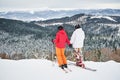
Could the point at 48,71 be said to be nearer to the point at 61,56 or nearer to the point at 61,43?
the point at 61,56

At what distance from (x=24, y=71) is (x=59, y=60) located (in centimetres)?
125

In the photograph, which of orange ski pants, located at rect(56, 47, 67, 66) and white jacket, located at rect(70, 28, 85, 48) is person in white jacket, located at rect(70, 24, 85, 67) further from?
orange ski pants, located at rect(56, 47, 67, 66)

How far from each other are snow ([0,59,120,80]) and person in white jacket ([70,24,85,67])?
361 mm

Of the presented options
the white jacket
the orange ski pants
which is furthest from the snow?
the white jacket

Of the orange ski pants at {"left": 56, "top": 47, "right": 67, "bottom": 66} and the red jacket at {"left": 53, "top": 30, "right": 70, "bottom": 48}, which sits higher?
the red jacket at {"left": 53, "top": 30, "right": 70, "bottom": 48}

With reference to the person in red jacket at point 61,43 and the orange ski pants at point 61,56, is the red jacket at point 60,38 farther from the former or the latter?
the orange ski pants at point 61,56

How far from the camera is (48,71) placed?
10.4 m

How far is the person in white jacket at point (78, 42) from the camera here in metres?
10.8

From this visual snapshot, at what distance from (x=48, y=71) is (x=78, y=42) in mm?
1492

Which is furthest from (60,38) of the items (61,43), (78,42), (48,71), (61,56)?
(48,71)

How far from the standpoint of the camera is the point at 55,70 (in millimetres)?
10445

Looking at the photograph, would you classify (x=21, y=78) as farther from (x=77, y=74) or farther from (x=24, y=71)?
(x=77, y=74)

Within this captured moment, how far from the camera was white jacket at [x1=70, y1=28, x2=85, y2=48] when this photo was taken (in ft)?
35.3

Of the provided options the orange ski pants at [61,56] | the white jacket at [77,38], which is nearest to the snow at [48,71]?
the orange ski pants at [61,56]
